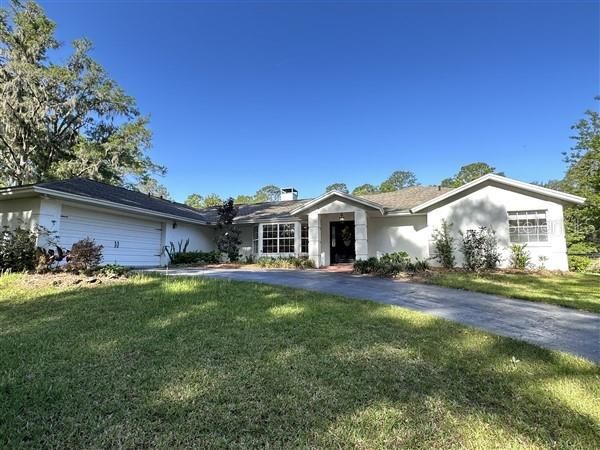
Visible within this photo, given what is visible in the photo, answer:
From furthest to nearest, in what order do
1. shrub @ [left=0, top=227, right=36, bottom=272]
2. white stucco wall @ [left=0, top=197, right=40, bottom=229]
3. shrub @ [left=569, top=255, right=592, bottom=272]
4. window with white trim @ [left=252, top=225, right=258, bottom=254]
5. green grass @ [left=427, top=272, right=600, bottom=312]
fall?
Result: window with white trim @ [left=252, top=225, right=258, bottom=254] → shrub @ [left=569, top=255, right=592, bottom=272] → white stucco wall @ [left=0, top=197, right=40, bottom=229] → shrub @ [left=0, top=227, right=36, bottom=272] → green grass @ [left=427, top=272, right=600, bottom=312]

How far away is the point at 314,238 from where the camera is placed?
1544 cm

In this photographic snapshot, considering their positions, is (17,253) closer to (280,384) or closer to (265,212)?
(280,384)

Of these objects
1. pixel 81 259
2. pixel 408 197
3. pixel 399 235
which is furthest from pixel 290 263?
pixel 81 259

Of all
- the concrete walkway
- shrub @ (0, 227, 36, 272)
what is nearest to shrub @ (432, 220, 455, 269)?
the concrete walkway

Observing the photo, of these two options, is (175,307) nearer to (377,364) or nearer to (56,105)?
(377,364)

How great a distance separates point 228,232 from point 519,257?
43.7ft

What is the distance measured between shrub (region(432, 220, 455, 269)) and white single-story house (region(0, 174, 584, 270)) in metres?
0.26

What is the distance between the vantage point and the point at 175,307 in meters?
6.04

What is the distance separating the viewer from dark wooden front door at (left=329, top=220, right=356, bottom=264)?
58.1ft

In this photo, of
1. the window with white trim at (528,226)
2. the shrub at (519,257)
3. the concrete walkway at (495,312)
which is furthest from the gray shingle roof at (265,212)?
the shrub at (519,257)

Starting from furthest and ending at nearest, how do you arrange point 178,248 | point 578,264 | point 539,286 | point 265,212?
point 265,212 < point 178,248 < point 578,264 < point 539,286

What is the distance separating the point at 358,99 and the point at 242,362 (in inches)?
693

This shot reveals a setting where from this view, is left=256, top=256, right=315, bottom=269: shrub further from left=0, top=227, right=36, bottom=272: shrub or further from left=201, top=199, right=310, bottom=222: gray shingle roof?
left=0, top=227, right=36, bottom=272: shrub

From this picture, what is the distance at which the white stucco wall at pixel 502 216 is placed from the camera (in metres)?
12.6
